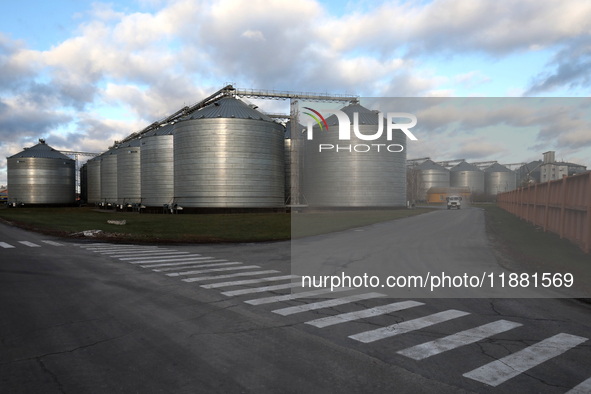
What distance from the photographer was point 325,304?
27.8 feet

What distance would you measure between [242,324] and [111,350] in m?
2.15

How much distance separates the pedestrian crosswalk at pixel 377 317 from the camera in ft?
17.6

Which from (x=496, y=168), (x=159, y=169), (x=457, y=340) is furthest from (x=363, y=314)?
(x=496, y=168)

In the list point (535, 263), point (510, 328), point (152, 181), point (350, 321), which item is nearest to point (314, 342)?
point (350, 321)

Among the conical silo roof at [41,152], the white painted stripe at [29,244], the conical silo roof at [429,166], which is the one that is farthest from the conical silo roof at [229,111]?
the conical silo roof at [429,166]

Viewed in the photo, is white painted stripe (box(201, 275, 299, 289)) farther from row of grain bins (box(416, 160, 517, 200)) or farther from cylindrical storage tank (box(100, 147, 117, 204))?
row of grain bins (box(416, 160, 517, 200))

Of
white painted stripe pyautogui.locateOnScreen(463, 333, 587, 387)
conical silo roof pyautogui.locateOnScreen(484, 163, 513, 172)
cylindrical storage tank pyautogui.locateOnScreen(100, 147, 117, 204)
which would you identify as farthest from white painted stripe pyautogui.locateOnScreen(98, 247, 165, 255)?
conical silo roof pyautogui.locateOnScreen(484, 163, 513, 172)

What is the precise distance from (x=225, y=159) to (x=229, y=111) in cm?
710

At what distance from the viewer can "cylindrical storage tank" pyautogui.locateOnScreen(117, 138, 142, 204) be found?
7188cm

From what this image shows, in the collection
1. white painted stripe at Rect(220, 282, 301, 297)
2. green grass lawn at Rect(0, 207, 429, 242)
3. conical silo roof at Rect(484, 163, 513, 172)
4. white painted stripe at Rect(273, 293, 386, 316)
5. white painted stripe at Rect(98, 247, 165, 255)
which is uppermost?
conical silo roof at Rect(484, 163, 513, 172)

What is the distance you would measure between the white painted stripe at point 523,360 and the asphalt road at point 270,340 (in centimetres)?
2

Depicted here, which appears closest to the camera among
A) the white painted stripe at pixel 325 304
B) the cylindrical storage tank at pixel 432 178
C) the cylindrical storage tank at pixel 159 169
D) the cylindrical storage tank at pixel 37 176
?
the white painted stripe at pixel 325 304

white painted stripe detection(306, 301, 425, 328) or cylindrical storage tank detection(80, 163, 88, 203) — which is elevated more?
cylindrical storage tank detection(80, 163, 88, 203)

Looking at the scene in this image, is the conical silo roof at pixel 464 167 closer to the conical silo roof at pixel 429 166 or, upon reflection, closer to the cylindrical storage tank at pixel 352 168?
the conical silo roof at pixel 429 166
